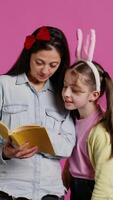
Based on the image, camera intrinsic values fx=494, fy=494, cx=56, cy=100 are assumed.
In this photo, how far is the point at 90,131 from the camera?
1249mm

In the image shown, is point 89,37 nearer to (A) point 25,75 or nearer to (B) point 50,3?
(A) point 25,75

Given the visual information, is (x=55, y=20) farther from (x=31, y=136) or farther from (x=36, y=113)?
(x=31, y=136)

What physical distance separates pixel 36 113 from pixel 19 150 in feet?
0.43

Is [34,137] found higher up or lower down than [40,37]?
lower down

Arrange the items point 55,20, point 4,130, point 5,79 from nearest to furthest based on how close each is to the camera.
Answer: point 4,130 < point 5,79 < point 55,20

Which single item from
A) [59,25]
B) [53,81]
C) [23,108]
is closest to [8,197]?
[23,108]

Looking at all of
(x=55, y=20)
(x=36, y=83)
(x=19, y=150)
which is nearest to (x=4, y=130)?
(x=19, y=150)

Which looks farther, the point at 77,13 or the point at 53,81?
the point at 77,13

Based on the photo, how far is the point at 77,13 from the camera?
1792mm

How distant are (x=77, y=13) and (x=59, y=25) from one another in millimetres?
79

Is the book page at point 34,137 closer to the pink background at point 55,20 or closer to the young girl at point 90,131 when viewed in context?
the young girl at point 90,131

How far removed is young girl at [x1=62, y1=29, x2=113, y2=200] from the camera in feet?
3.92

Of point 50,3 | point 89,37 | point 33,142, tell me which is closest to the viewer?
point 33,142

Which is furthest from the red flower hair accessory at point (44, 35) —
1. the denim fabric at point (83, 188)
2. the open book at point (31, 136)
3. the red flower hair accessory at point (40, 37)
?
the denim fabric at point (83, 188)
